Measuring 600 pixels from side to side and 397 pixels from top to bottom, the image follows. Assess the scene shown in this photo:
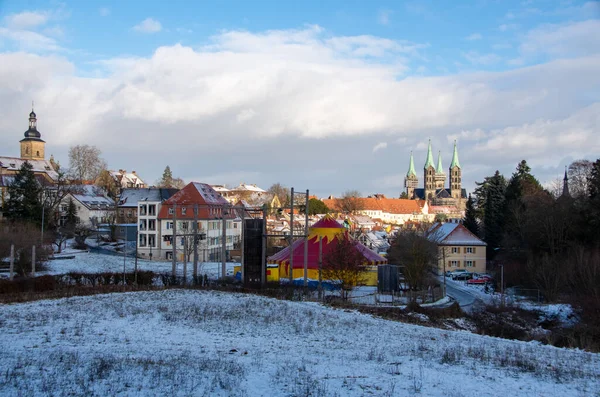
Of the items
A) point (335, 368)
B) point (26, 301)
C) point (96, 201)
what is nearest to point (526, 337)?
point (335, 368)

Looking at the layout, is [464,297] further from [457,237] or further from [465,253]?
[457,237]

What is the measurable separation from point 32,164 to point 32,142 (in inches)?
994

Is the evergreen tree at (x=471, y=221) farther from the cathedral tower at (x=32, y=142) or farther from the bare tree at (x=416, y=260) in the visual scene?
the cathedral tower at (x=32, y=142)

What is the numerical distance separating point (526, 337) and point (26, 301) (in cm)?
2252

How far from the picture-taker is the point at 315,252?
43.0m

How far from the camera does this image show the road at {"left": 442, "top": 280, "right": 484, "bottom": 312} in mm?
36094

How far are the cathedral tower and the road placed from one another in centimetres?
11661

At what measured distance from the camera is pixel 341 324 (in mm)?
20828

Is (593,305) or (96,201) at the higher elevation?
(96,201)

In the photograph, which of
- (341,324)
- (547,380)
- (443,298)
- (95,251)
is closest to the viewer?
(547,380)

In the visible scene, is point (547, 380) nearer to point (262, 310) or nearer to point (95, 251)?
point (262, 310)

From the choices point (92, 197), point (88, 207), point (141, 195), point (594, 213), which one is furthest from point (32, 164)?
point (594, 213)

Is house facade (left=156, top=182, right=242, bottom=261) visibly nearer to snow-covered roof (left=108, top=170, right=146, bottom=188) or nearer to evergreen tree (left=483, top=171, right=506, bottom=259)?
evergreen tree (left=483, top=171, right=506, bottom=259)

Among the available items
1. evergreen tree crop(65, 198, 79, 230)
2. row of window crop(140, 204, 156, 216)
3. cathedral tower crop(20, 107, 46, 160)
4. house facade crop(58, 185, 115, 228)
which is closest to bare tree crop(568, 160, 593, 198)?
row of window crop(140, 204, 156, 216)
